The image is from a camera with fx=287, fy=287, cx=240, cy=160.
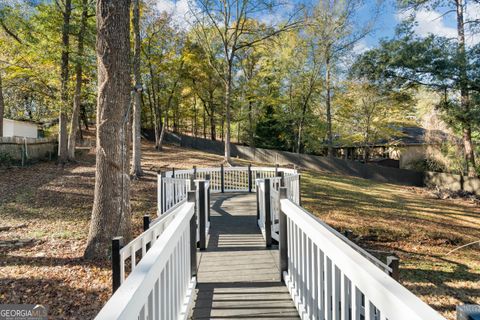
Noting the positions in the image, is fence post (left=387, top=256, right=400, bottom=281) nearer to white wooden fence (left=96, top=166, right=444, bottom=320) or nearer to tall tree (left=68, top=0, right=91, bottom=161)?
white wooden fence (left=96, top=166, right=444, bottom=320)

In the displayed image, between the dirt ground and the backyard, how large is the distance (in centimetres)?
→ 1

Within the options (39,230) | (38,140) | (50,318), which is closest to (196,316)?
(50,318)

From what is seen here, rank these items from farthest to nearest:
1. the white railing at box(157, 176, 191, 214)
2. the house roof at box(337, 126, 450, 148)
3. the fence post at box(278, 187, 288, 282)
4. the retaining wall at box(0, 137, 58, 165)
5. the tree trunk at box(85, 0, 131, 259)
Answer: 1. the house roof at box(337, 126, 450, 148)
2. the retaining wall at box(0, 137, 58, 165)
3. the white railing at box(157, 176, 191, 214)
4. the tree trunk at box(85, 0, 131, 259)
5. the fence post at box(278, 187, 288, 282)

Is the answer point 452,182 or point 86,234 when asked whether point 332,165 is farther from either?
point 86,234

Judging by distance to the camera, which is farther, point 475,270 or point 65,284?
point 475,270

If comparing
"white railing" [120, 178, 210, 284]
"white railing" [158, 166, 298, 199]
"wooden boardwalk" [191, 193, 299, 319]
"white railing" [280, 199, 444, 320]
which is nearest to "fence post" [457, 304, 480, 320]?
"white railing" [280, 199, 444, 320]

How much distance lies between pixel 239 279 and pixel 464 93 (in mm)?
12409

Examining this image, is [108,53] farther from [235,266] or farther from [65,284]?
[235,266]

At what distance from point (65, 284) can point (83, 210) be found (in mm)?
3704

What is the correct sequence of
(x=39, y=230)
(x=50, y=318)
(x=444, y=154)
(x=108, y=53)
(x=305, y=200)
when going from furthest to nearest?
(x=444, y=154) < (x=305, y=200) < (x=39, y=230) < (x=108, y=53) < (x=50, y=318)

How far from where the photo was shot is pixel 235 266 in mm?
3795

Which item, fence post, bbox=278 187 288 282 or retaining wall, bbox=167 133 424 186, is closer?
fence post, bbox=278 187 288 282

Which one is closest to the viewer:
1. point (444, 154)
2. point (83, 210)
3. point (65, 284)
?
point (65, 284)

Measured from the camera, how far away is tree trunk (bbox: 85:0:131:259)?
4.07 metres
